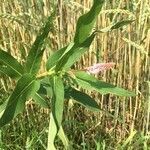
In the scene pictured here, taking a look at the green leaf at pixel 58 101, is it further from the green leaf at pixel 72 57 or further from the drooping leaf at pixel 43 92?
the drooping leaf at pixel 43 92

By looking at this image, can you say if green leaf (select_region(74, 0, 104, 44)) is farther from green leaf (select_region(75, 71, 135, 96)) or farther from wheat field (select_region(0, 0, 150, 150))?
wheat field (select_region(0, 0, 150, 150))

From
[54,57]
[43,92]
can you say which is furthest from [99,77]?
[54,57]

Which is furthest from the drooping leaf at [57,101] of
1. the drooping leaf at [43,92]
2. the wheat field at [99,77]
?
the wheat field at [99,77]

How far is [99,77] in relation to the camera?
1743mm

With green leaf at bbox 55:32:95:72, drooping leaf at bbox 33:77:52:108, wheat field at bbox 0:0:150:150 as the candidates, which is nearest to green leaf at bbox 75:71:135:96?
green leaf at bbox 55:32:95:72

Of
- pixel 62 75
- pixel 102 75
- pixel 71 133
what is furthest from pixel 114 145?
pixel 62 75

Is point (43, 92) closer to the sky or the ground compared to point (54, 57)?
closer to the ground

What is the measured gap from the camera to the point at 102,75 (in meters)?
1.74

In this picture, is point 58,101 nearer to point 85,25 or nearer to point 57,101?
point 57,101

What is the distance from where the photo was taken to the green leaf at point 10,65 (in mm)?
711

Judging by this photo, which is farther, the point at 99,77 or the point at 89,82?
the point at 99,77

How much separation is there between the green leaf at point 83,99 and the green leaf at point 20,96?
0.12 metres

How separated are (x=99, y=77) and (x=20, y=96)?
1.07 m

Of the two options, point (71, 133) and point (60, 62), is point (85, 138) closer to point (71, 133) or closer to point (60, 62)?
point (71, 133)
